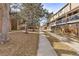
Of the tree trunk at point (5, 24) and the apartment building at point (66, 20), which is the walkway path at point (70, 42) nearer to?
the apartment building at point (66, 20)

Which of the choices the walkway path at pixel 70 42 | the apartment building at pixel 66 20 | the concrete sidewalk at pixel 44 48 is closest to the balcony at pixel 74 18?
the apartment building at pixel 66 20

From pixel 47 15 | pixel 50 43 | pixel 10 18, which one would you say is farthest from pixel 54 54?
pixel 10 18

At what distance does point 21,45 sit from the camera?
2570 mm

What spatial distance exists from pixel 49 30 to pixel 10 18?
1.90 ft

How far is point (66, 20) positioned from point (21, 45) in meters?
0.71

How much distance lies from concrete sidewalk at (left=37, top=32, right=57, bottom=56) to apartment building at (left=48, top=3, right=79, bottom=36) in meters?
0.19

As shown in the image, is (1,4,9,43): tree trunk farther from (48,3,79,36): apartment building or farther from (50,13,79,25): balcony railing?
(50,13,79,25): balcony railing

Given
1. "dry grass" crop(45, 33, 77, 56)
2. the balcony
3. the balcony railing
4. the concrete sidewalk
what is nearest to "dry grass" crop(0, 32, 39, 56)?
the concrete sidewalk

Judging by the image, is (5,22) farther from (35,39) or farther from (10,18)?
(35,39)

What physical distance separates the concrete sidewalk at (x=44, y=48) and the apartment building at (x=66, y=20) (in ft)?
0.62

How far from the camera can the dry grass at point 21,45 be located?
8.26 feet

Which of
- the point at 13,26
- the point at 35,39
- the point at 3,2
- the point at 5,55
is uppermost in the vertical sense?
the point at 3,2

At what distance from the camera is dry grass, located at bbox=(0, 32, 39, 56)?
252 centimetres

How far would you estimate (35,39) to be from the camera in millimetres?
2609
